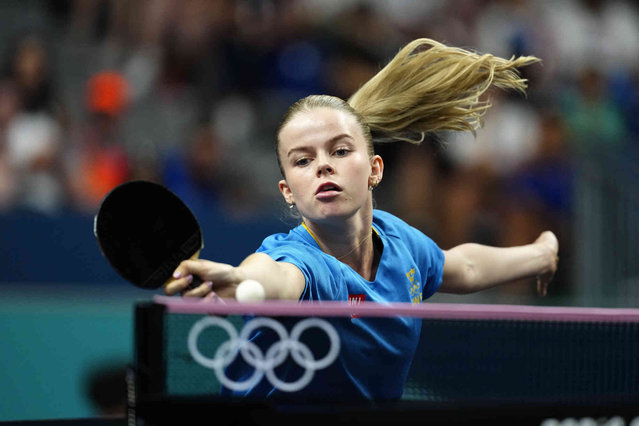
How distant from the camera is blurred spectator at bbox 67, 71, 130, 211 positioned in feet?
22.6

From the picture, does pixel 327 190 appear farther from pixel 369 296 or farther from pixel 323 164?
pixel 369 296

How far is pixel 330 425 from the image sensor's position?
7.22 feet

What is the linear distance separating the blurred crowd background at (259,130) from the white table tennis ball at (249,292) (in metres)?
4.10

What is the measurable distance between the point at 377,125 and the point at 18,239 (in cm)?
343

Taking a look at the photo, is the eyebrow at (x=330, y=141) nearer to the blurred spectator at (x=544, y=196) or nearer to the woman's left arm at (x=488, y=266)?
the woman's left arm at (x=488, y=266)

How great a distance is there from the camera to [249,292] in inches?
92.6

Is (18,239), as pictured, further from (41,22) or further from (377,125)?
(377,125)

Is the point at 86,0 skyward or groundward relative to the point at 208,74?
skyward

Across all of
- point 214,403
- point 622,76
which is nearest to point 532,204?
point 622,76

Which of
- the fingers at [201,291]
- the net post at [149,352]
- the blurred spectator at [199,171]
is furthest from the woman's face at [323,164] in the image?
the blurred spectator at [199,171]

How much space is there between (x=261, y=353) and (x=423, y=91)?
193cm

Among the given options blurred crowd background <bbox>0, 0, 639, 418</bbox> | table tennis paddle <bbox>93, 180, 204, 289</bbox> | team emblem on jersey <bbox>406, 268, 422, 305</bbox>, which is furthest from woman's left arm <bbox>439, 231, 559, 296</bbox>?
blurred crowd background <bbox>0, 0, 639, 418</bbox>

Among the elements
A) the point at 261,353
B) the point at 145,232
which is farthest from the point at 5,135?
the point at 261,353

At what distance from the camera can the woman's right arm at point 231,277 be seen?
2.39 meters
